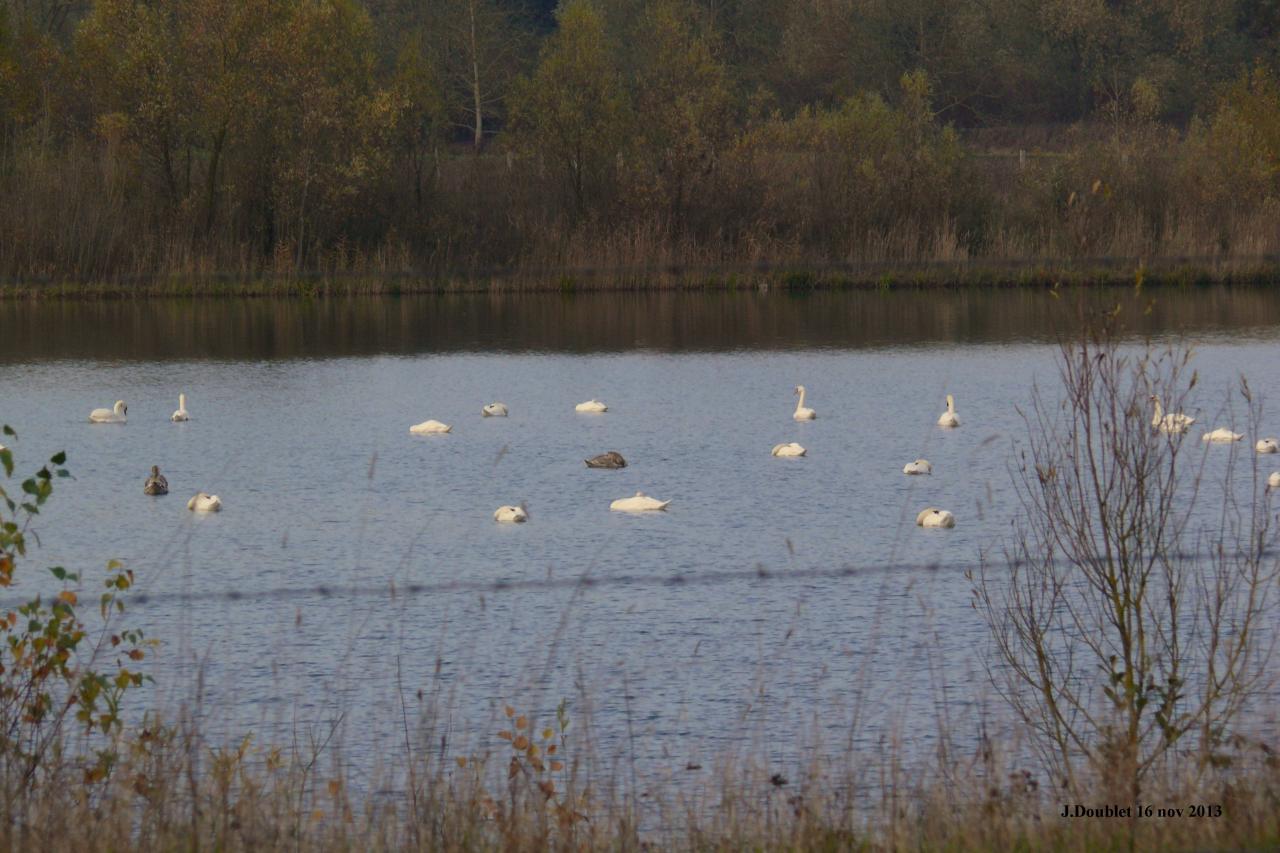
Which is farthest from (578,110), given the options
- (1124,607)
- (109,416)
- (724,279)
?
(1124,607)

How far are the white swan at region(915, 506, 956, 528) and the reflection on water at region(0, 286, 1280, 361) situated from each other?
15428mm

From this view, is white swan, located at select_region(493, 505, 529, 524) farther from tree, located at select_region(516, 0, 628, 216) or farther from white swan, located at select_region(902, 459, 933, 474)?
tree, located at select_region(516, 0, 628, 216)

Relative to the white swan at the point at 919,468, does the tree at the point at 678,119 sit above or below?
above

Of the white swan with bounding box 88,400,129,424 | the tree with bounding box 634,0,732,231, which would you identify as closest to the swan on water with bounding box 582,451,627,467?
the white swan with bounding box 88,400,129,424

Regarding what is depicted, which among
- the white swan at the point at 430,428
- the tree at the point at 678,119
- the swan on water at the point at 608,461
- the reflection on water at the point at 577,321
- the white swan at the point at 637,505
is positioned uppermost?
the tree at the point at 678,119

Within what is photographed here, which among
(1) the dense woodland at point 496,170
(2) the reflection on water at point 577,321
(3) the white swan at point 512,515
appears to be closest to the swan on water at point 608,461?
(3) the white swan at point 512,515

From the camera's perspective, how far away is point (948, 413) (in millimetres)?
24375

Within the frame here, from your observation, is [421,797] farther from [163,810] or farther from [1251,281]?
[1251,281]

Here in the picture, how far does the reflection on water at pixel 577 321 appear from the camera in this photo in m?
35.6

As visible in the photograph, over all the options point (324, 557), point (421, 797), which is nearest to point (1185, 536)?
point (324, 557)

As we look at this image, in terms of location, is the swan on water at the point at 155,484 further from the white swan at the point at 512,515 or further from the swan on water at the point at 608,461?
the swan on water at the point at 608,461

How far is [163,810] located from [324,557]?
944cm

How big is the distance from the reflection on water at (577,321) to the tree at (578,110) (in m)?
4.96

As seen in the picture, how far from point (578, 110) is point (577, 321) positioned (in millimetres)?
11735
